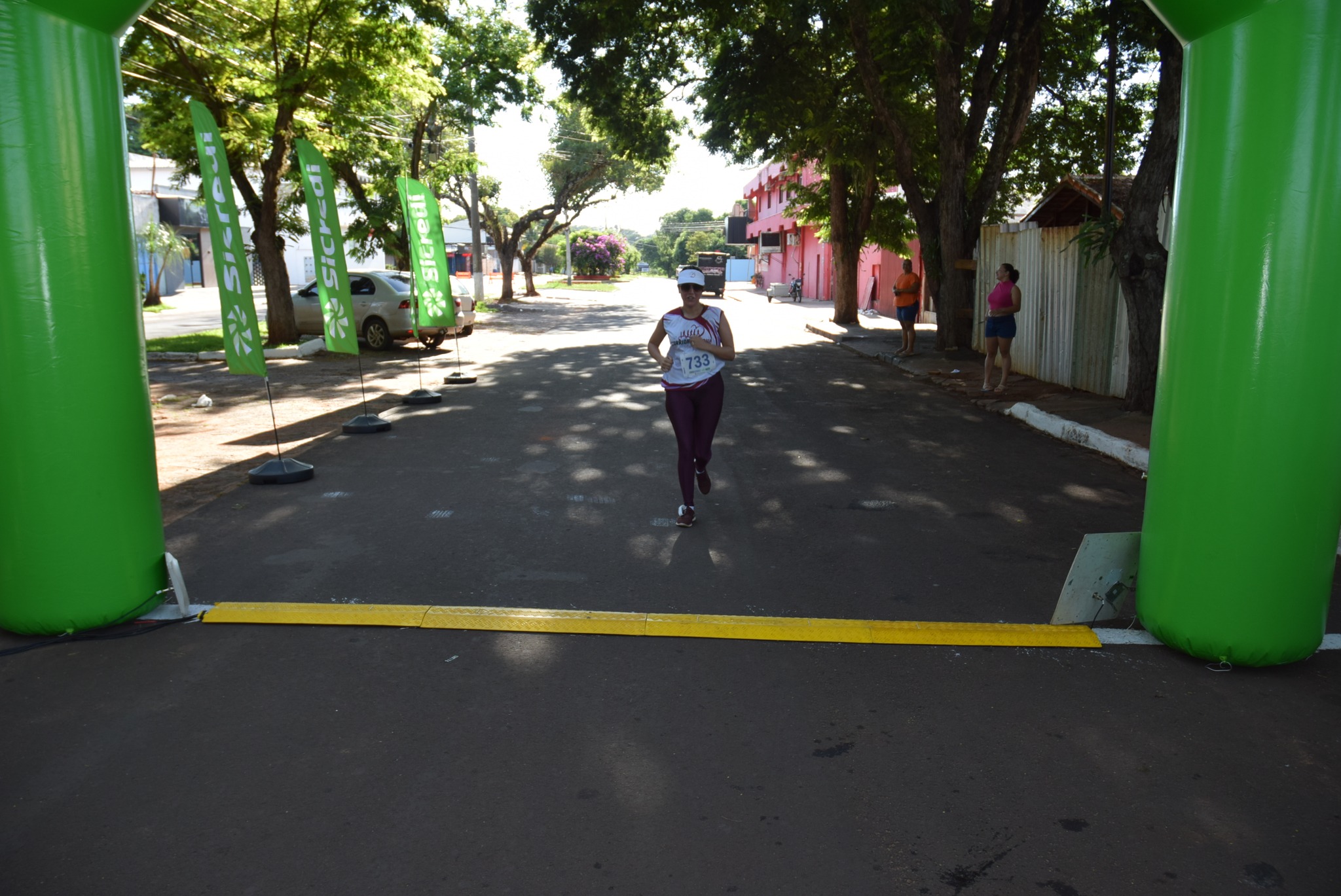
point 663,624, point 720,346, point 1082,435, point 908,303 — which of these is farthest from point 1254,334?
point 908,303

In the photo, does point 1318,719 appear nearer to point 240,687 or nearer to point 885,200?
point 240,687

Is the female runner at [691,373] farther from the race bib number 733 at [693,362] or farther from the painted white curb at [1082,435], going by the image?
the painted white curb at [1082,435]

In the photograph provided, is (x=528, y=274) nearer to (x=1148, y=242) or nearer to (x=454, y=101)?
(x=454, y=101)

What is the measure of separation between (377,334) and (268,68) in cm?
521

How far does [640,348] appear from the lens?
20.6 m

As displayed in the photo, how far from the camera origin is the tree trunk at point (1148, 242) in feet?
33.3

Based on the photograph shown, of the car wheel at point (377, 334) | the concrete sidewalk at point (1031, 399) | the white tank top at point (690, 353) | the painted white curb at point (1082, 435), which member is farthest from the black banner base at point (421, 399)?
the car wheel at point (377, 334)

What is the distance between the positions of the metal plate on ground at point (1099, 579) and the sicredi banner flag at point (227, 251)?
582 centimetres

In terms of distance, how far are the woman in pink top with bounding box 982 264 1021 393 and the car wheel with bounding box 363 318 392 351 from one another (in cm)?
1203

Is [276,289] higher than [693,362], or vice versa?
[276,289]

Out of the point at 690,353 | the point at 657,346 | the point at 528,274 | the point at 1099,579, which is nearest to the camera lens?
the point at 1099,579

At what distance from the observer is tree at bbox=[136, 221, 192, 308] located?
37156 millimetres

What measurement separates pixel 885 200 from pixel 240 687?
79.8ft

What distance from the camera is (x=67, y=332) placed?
14.6 feet
